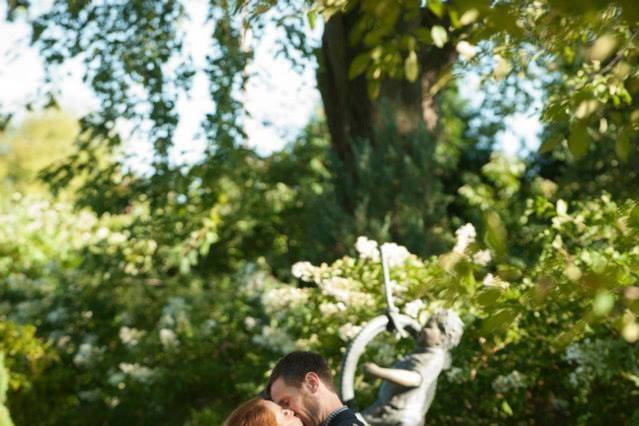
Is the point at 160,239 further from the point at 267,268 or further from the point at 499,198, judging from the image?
the point at 499,198

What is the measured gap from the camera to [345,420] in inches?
147

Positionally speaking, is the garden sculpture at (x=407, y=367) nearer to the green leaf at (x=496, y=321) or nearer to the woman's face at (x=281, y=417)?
the woman's face at (x=281, y=417)

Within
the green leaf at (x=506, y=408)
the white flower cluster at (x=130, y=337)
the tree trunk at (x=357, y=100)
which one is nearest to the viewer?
the green leaf at (x=506, y=408)

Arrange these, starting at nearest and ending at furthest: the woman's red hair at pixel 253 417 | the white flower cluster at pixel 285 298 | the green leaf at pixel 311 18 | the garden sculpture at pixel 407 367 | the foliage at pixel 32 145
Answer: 1. the woman's red hair at pixel 253 417
2. the green leaf at pixel 311 18
3. the garden sculpture at pixel 407 367
4. the white flower cluster at pixel 285 298
5. the foliage at pixel 32 145

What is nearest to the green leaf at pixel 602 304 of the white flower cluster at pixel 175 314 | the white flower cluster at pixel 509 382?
the white flower cluster at pixel 509 382

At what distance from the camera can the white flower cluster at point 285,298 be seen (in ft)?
25.5

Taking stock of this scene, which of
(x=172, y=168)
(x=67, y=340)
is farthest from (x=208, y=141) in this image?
(x=67, y=340)

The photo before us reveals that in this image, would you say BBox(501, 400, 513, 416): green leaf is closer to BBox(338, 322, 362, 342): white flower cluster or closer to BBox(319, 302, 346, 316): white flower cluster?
BBox(338, 322, 362, 342): white flower cluster

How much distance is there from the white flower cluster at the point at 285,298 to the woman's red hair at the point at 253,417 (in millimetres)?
4268

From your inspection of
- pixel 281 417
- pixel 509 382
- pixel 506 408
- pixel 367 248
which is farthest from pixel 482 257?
pixel 281 417

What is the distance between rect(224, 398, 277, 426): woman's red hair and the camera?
342 centimetres

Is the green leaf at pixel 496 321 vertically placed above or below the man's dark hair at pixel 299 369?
above

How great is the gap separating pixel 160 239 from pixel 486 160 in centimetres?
477

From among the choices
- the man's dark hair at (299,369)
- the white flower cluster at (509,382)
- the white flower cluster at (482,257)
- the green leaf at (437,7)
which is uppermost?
the green leaf at (437,7)
